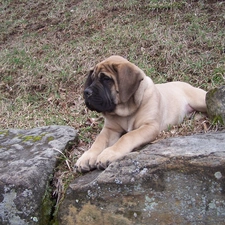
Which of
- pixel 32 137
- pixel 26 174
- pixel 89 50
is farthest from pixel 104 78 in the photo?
pixel 89 50

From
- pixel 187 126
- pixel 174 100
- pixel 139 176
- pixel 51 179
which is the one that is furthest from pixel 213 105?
pixel 51 179

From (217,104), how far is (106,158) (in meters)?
1.36

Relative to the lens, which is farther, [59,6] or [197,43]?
[59,6]

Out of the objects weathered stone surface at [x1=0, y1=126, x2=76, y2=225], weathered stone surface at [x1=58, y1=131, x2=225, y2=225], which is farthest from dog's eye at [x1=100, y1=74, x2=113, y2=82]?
weathered stone surface at [x1=58, y1=131, x2=225, y2=225]

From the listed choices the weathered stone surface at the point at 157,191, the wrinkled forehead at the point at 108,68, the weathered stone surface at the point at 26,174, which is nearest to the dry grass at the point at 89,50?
the weathered stone surface at the point at 26,174

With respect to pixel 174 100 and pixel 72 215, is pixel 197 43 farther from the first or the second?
pixel 72 215

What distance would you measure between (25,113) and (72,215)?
3.29 metres

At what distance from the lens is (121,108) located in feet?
12.5

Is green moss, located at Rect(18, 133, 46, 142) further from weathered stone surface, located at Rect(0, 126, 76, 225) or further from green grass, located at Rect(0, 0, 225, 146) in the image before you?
green grass, located at Rect(0, 0, 225, 146)

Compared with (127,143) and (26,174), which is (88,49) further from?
(26,174)

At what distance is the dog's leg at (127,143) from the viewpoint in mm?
3174

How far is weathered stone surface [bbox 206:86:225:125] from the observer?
372cm

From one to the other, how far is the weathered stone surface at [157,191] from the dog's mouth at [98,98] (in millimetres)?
768

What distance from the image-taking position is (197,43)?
22.7ft
